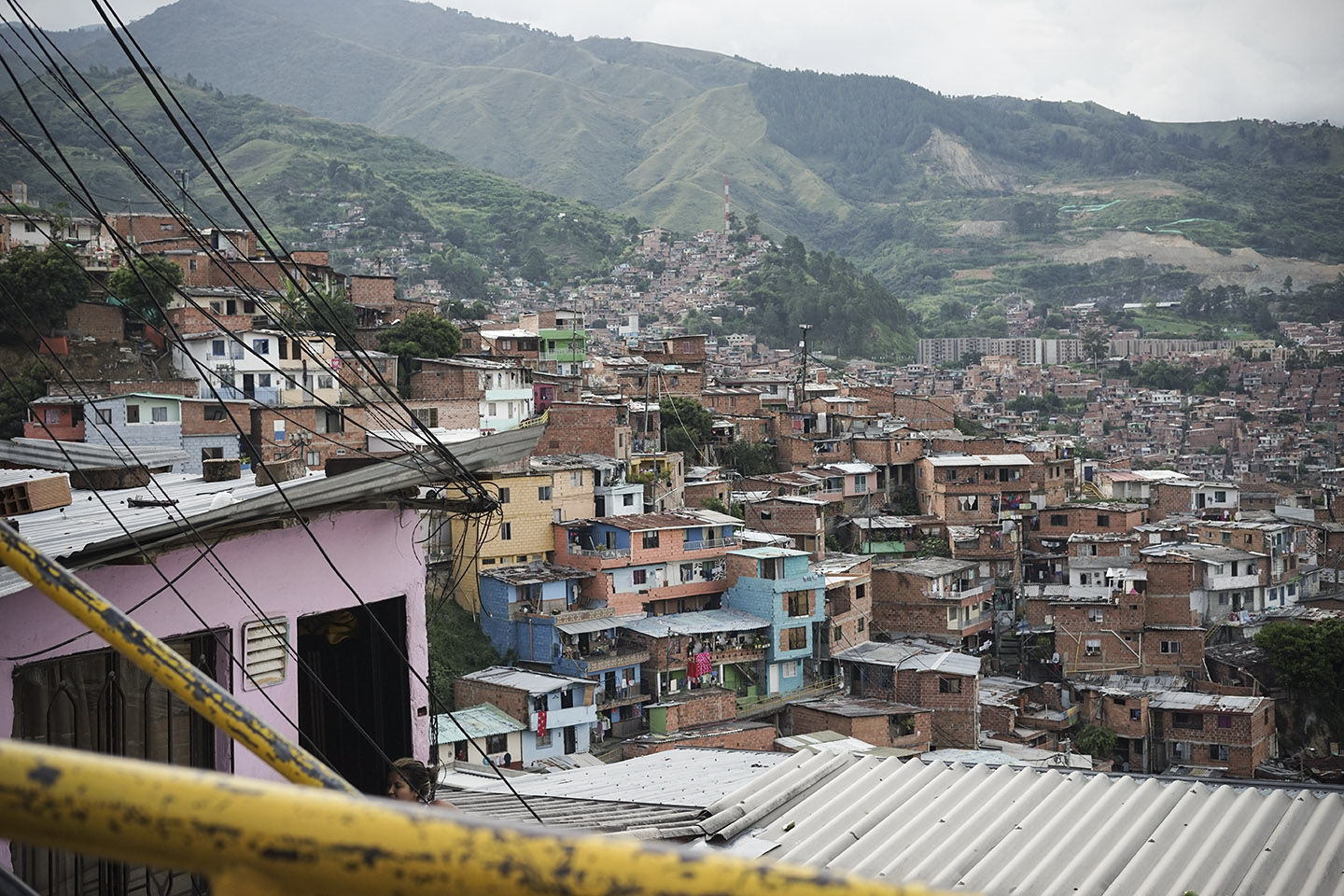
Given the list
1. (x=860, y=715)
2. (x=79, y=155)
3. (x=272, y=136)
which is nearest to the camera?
(x=860, y=715)

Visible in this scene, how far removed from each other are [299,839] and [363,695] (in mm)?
3856

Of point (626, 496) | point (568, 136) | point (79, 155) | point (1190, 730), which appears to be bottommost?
point (1190, 730)

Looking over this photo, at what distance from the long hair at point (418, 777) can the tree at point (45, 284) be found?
2497cm

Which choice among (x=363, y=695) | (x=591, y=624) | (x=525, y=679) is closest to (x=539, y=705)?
(x=525, y=679)

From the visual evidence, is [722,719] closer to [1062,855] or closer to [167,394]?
[167,394]

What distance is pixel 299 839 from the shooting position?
2.49 feet

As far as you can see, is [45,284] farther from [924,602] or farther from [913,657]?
[924,602]

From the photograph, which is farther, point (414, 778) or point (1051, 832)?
Result: point (1051, 832)

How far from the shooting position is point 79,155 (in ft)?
222

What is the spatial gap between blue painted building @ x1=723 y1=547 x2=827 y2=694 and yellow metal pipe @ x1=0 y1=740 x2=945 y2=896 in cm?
2271

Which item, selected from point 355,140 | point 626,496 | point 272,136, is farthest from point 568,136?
point 626,496

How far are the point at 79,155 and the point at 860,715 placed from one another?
2483 inches

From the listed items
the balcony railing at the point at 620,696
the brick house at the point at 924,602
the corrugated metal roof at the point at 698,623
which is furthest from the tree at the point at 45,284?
the brick house at the point at 924,602

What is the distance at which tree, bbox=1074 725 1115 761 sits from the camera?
22641 mm
